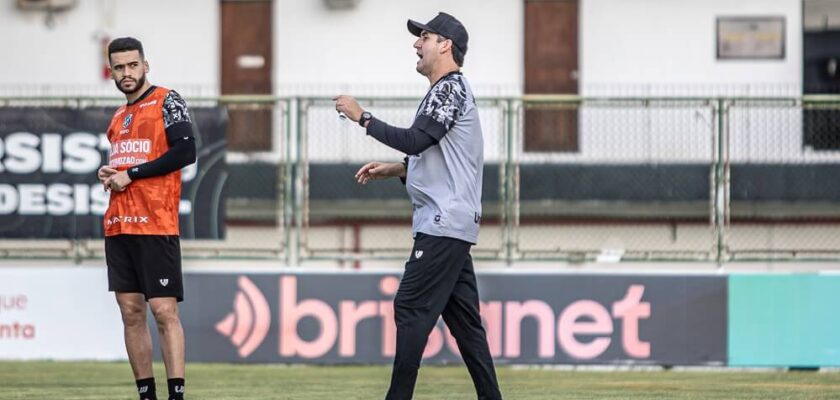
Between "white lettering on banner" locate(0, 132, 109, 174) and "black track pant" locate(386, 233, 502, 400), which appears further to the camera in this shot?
"white lettering on banner" locate(0, 132, 109, 174)

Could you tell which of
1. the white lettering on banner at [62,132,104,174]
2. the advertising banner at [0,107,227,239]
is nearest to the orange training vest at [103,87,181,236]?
the advertising banner at [0,107,227,239]

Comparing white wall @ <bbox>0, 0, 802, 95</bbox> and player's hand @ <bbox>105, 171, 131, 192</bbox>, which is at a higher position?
white wall @ <bbox>0, 0, 802, 95</bbox>

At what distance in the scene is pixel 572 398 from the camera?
A: 452 inches

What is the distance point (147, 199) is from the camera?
933 cm

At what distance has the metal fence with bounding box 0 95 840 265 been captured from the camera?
49.2 ft

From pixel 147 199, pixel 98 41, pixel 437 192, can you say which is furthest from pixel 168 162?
pixel 98 41

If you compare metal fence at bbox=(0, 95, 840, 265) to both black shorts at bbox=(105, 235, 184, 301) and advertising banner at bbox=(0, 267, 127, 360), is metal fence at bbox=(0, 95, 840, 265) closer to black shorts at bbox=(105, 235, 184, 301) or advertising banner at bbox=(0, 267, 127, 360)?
advertising banner at bbox=(0, 267, 127, 360)

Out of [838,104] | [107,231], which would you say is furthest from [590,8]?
[107,231]

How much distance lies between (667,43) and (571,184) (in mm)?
4090

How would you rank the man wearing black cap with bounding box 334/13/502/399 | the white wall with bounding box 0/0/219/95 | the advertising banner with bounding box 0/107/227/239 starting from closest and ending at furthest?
the man wearing black cap with bounding box 334/13/502/399, the advertising banner with bounding box 0/107/227/239, the white wall with bounding box 0/0/219/95

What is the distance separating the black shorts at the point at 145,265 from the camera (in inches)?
367

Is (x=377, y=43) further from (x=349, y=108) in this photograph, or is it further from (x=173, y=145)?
(x=349, y=108)

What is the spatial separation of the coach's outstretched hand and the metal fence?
5902mm

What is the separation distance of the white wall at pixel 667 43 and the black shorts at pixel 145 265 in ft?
37.1
